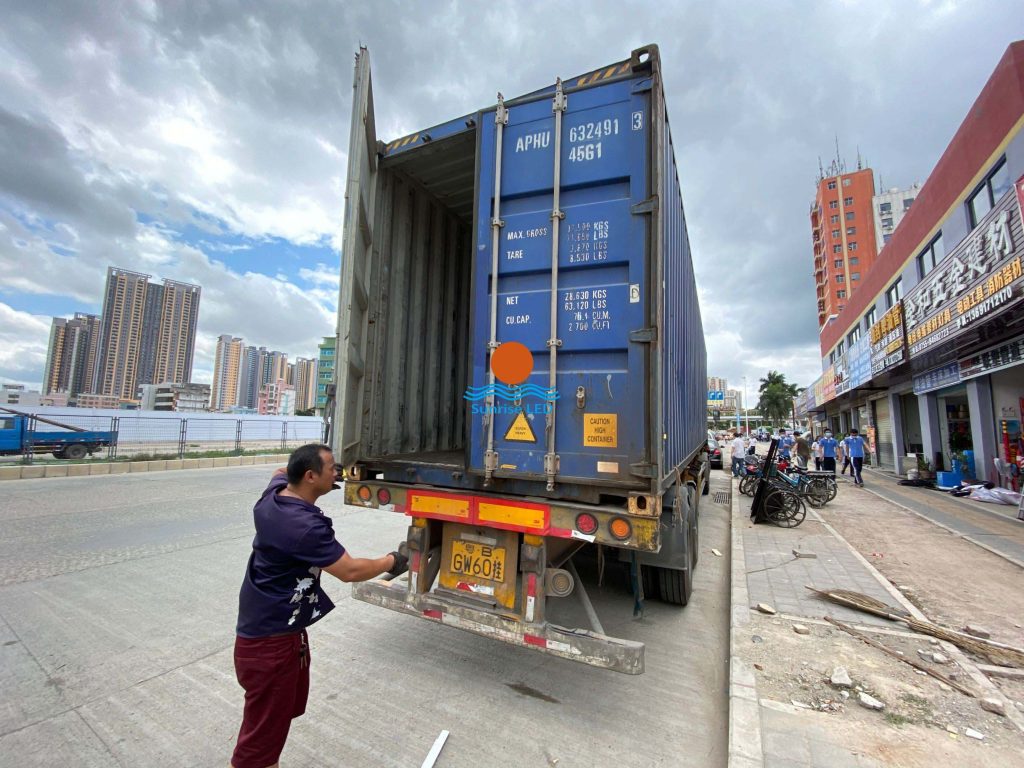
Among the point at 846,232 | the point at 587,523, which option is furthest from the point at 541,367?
the point at 846,232

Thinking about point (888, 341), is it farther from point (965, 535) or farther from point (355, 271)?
point (355, 271)

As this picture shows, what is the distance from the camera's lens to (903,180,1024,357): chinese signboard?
7.57 metres

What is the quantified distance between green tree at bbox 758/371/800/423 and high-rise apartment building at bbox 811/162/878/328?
1205cm

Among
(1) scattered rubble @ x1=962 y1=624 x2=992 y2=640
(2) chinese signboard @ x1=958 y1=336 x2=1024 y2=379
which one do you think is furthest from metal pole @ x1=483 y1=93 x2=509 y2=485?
(2) chinese signboard @ x1=958 y1=336 x2=1024 y2=379

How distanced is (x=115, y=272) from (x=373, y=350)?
88.9m

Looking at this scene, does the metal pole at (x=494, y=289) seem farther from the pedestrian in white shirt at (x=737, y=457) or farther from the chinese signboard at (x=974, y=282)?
the pedestrian in white shirt at (x=737, y=457)

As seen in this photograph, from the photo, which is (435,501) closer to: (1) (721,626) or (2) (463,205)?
(1) (721,626)

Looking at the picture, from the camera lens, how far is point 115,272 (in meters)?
68.2

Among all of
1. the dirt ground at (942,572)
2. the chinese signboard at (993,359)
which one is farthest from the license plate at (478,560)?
the chinese signboard at (993,359)

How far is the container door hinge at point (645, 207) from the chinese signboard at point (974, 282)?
27.4 ft

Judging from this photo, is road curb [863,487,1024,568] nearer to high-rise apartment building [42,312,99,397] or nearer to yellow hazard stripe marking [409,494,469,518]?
yellow hazard stripe marking [409,494,469,518]

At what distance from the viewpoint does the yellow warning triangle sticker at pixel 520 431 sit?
2904mm

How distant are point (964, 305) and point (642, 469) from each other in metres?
10.9

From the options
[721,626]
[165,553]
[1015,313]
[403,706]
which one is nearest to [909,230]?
[1015,313]
